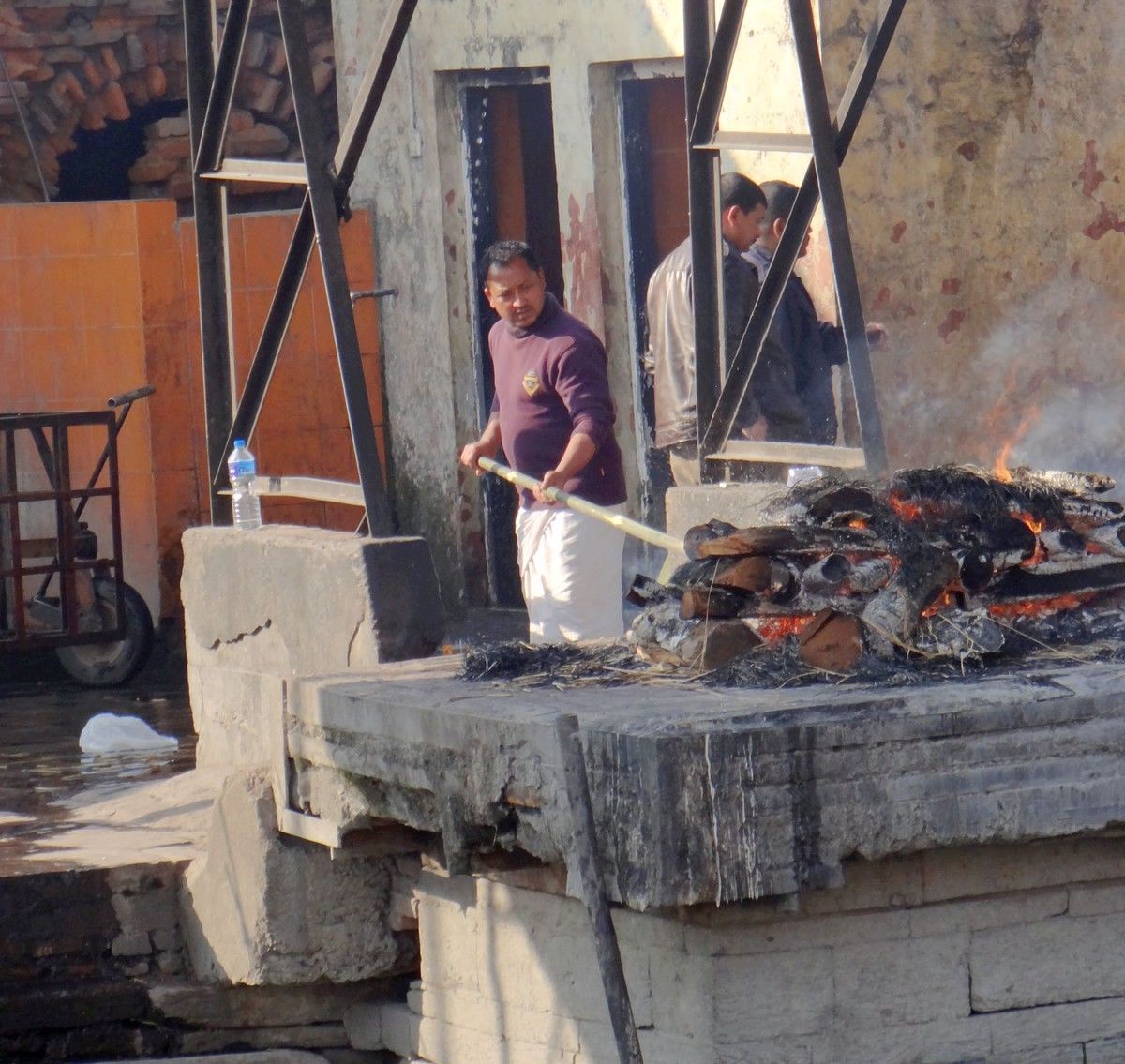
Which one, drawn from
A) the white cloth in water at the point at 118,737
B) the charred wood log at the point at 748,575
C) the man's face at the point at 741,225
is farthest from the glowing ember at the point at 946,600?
the white cloth in water at the point at 118,737

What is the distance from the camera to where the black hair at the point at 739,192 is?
8.09 meters

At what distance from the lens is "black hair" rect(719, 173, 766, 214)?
8086 mm

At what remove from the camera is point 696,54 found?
7512 millimetres

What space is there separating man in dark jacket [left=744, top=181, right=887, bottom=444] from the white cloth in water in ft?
9.89

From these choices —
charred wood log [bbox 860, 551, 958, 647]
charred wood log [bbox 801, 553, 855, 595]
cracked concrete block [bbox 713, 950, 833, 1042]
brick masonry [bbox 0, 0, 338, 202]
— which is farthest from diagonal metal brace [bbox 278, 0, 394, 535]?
brick masonry [bbox 0, 0, 338, 202]

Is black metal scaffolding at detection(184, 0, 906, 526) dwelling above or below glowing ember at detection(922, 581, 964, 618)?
above

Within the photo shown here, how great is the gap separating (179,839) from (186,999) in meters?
0.60

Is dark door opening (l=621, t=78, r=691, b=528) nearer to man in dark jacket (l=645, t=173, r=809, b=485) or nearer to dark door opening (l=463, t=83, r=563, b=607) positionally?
dark door opening (l=463, t=83, r=563, b=607)

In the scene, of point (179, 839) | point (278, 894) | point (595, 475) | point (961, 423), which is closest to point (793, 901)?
point (278, 894)

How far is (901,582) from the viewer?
4969 mm

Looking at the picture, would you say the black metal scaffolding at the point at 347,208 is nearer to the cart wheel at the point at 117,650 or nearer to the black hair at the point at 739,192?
the black hair at the point at 739,192

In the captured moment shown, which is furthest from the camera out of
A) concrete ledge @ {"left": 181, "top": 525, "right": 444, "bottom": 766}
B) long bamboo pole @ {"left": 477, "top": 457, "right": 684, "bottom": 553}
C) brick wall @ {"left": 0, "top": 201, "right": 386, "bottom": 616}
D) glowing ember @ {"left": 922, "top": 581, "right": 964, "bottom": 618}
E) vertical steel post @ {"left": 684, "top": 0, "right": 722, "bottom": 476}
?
brick wall @ {"left": 0, "top": 201, "right": 386, "bottom": 616}

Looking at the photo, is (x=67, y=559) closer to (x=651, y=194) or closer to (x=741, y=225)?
(x=651, y=194)

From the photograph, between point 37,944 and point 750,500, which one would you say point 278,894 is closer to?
point 37,944
